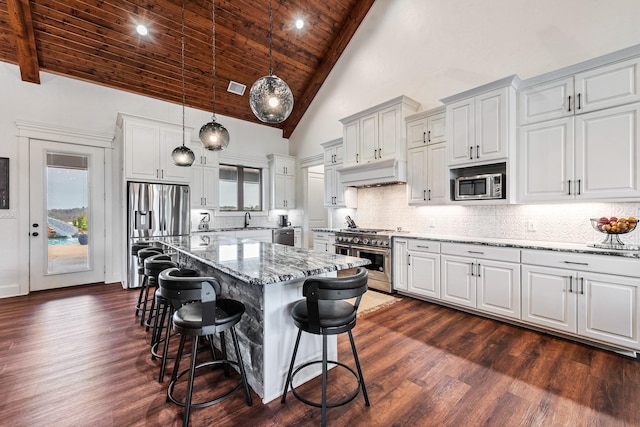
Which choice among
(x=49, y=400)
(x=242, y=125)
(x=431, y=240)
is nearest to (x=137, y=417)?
(x=49, y=400)

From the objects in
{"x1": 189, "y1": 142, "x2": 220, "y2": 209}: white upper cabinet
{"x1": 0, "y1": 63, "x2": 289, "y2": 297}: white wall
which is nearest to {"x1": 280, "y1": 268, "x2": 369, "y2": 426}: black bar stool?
{"x1": 189, "y1": 142, "x2": 220, "y2": 209}: white upper cabinet

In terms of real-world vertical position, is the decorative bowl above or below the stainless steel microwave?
below

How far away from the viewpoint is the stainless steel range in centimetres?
421

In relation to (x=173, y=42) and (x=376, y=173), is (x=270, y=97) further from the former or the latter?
(x=173, y=42)

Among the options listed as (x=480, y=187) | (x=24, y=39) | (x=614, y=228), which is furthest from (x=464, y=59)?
(x=24, y=39)

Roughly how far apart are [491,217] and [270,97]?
3.25m

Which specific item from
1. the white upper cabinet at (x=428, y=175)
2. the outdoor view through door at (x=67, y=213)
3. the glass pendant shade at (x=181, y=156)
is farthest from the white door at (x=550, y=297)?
the outdoor view through door at (x=67, y=213)

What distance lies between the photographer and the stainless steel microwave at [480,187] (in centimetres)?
337

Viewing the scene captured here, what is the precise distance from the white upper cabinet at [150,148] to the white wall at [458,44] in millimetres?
3200

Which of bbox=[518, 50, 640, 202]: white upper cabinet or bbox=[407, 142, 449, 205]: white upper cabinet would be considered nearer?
bbox=[518, 50, 640, 202]: white upper cabinet

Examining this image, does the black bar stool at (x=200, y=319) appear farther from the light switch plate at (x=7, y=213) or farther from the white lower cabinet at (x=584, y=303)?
the light switch plate at (x=7, y=213)

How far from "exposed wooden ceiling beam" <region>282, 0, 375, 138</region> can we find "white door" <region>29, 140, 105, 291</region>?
161 inches

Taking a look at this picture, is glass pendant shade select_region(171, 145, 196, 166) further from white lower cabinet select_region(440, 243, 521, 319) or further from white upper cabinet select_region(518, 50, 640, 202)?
white upper cabinet select_region(518, 50, 640, 202)

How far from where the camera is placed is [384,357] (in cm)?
246
